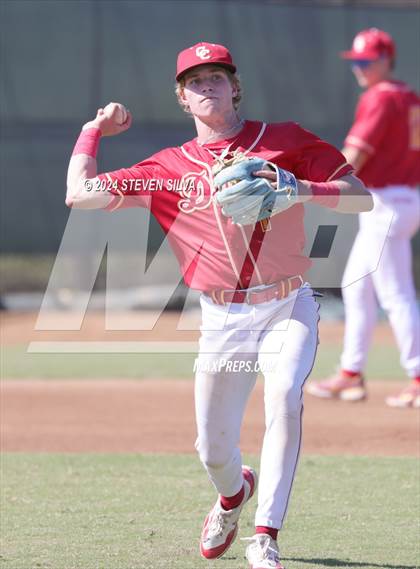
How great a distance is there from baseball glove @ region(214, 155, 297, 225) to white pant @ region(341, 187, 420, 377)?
4.28m

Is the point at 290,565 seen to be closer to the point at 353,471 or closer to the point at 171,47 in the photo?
the point at 353,471

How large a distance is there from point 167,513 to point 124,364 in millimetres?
6181

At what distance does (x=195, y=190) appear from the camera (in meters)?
4.66

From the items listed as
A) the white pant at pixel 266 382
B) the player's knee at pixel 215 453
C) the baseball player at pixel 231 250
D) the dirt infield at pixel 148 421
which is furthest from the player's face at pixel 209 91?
the dirt infield at pixel 148 421

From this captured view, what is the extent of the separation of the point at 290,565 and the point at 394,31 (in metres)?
12.3

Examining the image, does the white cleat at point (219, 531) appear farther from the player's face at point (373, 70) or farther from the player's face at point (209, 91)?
the player's face at point (373, 70)

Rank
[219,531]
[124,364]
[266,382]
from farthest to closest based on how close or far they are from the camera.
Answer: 1. [124,364]
2. [219,531]
3. [266,382]

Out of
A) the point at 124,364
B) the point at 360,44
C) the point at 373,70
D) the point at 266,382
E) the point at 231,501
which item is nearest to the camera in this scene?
the point at 266,382

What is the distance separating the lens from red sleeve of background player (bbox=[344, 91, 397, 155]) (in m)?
8.58

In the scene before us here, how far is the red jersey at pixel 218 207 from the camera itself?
15.1ft

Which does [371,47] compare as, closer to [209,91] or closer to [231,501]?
[209,91]

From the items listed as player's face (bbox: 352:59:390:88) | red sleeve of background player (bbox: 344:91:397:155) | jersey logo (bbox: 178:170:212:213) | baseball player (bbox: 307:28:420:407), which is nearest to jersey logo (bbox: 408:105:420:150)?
baseball player (bbox: 307:28:420:407)

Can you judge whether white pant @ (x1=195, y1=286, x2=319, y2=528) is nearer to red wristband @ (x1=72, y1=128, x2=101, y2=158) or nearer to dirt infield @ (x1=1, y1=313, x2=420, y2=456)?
red wristband @ (x1=72, y1=128, x2=101, y2=158)

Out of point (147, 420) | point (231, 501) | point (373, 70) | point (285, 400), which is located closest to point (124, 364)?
point (147, 420)
